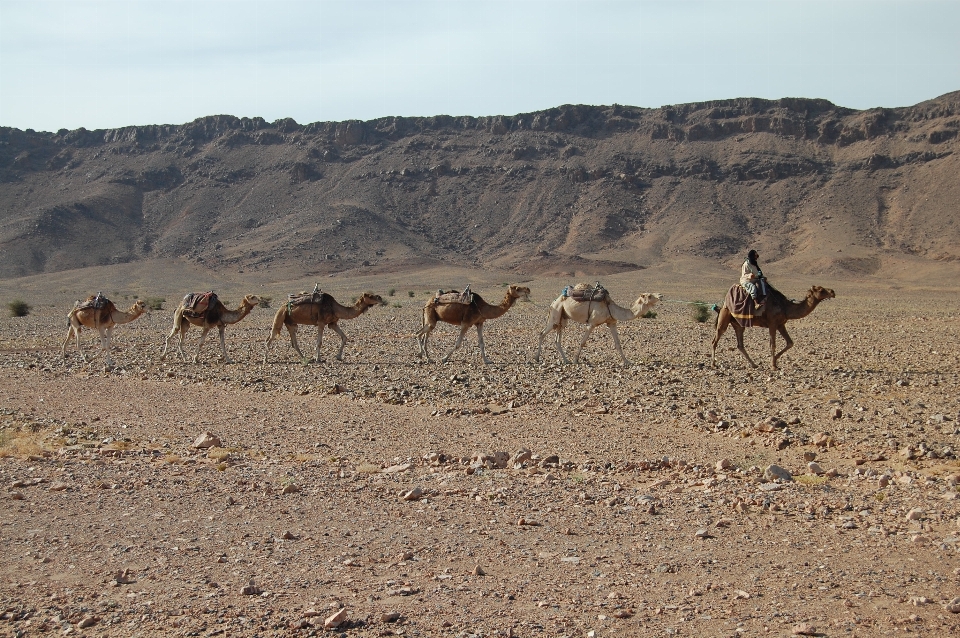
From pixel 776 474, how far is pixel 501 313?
10.4 meters

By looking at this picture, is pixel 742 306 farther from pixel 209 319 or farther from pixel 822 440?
pixel 209 319

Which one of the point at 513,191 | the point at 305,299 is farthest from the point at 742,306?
the point at 513,191

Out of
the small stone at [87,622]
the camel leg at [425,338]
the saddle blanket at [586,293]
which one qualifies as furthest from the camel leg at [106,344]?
the small stone at [87,622]

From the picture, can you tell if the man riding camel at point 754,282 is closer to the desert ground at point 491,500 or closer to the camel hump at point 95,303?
the desert ground at point 491,500

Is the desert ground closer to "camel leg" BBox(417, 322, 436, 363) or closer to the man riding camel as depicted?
"camel leg" BBox(417, 322, 436, 363)

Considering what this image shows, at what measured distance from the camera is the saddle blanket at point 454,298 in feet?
60.4

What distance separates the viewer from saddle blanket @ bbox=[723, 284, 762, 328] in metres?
16.6

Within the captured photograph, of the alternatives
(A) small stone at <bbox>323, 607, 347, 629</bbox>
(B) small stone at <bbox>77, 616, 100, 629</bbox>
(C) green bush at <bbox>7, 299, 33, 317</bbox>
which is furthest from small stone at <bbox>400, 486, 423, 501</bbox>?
(C) green bush at <bbox>7, 299, 33, 317</bbox>

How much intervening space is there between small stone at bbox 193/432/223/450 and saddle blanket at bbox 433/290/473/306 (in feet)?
26.6

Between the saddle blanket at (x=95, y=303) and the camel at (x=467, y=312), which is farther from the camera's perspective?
the saddle blanket at (x=95, y=303)

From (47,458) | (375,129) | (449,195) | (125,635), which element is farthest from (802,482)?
(375,129)

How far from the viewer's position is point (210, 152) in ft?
379

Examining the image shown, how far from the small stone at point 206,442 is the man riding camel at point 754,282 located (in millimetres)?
10095

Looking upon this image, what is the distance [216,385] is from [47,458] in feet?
21.5
